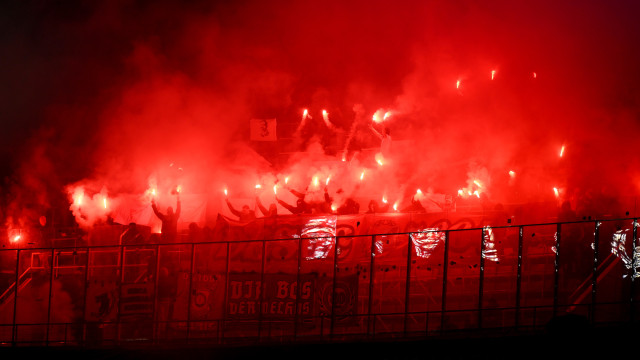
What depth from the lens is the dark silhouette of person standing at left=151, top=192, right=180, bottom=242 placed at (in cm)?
1440

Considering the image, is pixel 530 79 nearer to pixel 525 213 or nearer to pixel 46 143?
pixel 525 213

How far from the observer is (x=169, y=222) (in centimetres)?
1538

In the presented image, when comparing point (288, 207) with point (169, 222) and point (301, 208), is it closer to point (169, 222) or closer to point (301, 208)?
point (301, 208)

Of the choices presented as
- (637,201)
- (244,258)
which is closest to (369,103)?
(244,258)

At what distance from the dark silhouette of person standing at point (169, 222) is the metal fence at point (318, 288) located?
0.73 metres

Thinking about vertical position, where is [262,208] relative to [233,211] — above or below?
above

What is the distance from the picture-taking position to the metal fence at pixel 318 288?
35.0ft

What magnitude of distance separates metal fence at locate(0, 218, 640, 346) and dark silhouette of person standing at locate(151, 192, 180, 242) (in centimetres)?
73

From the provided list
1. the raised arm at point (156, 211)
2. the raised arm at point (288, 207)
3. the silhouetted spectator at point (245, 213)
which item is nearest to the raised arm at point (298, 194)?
the raised arm at point (288, 207)

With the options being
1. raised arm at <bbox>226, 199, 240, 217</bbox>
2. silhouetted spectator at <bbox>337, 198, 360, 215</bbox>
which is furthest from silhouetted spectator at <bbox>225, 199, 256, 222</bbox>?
silhouetted spectator at <bbox>337, 198, 360, 215</bbox>

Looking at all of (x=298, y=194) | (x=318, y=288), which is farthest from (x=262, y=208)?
(x=318, y=288)

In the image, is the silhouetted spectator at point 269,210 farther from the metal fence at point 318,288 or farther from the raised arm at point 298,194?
the metal fence at point 318,288

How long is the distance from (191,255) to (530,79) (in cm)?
957

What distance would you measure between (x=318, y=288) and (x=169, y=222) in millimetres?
4748
